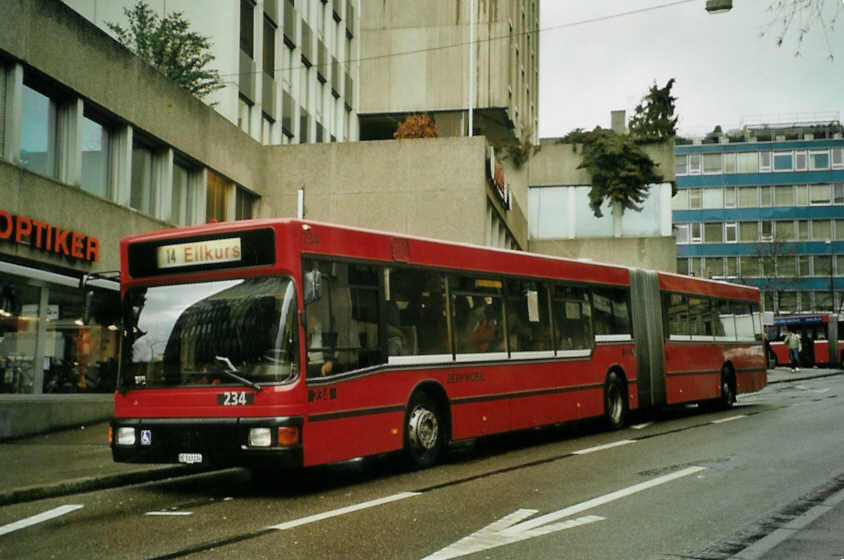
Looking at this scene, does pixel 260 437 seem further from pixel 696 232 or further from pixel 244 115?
pixel 696 232

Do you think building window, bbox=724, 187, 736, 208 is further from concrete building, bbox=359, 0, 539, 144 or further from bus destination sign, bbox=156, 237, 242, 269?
bus destination sign, bbox=156, 237, 242, 269

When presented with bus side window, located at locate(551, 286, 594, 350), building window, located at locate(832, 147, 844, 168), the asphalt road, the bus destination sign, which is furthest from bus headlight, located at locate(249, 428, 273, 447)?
building window, located at locate(832, 147, 844, 168)

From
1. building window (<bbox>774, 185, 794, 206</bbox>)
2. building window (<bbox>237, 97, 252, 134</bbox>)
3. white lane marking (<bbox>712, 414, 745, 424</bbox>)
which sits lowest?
white lane marking (<bbox>712, 414, 745, 424</bbox>)

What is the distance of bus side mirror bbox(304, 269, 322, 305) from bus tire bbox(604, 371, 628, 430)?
8.40 meters

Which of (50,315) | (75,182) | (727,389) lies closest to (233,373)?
(50,315)

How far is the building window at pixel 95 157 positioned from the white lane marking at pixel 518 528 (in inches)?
493

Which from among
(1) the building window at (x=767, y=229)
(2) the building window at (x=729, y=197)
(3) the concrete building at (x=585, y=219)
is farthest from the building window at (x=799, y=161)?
(3) the concrete building at (x=585, y=219)

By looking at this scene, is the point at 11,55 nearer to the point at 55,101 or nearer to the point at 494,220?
the point at 55,101

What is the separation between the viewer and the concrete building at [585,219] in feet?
144

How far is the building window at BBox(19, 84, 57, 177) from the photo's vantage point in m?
16.5

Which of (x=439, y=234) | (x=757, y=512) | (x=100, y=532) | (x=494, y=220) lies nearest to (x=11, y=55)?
(x=100, y=532)

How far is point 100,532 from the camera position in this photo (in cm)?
816

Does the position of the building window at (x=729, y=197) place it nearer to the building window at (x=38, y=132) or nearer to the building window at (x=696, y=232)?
the building window at (x=696, y=232)

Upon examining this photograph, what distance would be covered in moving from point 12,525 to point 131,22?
18.2 meters
